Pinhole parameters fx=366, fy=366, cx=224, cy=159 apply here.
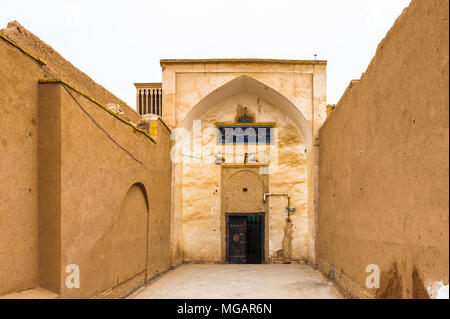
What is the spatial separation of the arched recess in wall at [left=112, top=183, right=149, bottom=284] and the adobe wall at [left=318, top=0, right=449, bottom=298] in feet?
12.4

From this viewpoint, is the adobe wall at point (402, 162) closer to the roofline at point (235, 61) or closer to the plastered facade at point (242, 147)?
the plastered facade at point (242, 147)

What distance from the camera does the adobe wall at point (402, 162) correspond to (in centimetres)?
308

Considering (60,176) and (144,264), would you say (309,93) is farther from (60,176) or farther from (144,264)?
(60,176)

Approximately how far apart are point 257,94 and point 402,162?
308 inches

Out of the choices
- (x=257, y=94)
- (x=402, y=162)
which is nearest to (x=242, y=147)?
(x=257, y=94)

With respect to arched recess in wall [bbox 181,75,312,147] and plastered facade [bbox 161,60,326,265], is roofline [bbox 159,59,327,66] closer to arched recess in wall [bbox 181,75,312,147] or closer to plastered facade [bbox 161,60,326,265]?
plastered facade [bbox 161,60,326,265]

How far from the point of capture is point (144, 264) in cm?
736

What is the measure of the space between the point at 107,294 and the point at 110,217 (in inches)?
44.1

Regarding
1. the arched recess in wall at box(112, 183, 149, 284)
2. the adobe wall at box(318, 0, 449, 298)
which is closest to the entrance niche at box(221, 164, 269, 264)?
the arched recess in wall at box(112, 183, 149, 284)

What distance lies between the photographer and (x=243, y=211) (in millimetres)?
11094

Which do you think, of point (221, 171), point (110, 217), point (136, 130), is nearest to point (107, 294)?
point (110, 217)

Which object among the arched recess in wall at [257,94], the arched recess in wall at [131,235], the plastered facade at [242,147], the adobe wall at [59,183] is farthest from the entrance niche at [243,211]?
the adobe wall at [59,183]

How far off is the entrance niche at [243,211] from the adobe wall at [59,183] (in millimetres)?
4704
